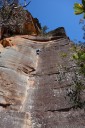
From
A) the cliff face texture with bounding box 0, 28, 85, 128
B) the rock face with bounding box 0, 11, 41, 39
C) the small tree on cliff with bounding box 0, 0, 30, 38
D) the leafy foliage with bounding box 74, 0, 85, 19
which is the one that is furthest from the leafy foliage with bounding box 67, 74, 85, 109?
the rock face with bounding box 0, 11, 41, 39

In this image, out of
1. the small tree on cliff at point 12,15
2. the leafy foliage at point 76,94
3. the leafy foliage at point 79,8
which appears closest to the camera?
the leafy foliage at point 79,8

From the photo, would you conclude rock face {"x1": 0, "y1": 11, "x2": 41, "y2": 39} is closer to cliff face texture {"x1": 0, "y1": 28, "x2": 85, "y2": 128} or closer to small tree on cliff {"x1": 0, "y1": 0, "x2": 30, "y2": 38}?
small tree on cliff {"x1": 0, "y1": 0, "x2": 30, "y2": 38}

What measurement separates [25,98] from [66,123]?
2.38m

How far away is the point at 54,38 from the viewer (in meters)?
19.7

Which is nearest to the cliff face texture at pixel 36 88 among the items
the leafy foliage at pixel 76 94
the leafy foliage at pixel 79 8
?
the leafy foliage at pixel 76 94

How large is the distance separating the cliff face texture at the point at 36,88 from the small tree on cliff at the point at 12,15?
161 centimetres

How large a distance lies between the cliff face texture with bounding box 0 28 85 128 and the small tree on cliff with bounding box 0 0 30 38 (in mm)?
1611

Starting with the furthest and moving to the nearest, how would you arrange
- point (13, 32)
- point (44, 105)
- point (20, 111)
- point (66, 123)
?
point (13, 32), point (44, 105), point (20, 111), point (66, 123)

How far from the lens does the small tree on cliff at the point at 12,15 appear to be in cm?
1691

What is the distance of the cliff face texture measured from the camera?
9.05 metres

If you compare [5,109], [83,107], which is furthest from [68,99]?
[5,109]

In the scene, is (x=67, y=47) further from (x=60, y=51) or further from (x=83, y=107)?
(x=83, y=107)

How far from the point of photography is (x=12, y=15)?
59.9 feet

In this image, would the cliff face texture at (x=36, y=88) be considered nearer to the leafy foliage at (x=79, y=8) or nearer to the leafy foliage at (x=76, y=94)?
the leafy foliage at (x=76, y=94)
